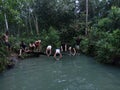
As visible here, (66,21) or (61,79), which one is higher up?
(66,21)

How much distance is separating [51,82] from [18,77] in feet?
6.69

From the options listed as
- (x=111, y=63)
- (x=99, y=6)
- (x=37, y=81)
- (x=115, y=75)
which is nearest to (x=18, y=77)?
(x=37, y=81)

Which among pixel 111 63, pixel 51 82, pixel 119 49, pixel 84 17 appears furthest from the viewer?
pixel 84 17

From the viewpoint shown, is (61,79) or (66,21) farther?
(66,21)

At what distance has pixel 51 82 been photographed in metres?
8.66

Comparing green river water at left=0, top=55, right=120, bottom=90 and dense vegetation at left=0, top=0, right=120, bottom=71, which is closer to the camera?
green river water at left=0, top=55, right=120, bottom=90

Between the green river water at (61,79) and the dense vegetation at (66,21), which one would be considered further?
the dense vegetation at (66,21)

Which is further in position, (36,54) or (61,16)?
(61,16)

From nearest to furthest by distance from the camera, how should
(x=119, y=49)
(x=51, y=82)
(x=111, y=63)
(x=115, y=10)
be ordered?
(x=51, y=82) → (x=119, y=49) → (x=111, y=63) → (x=115, y=10)

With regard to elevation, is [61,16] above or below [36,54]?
above

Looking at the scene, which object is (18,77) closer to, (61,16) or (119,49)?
(119,49)

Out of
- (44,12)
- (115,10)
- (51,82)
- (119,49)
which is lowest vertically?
(51,82)

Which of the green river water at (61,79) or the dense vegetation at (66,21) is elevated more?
the dense vegetation at (66,21)

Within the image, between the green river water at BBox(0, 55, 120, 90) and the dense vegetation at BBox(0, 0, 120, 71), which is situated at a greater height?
the dense vegetation at BBox(0, 0, 120, 71)
